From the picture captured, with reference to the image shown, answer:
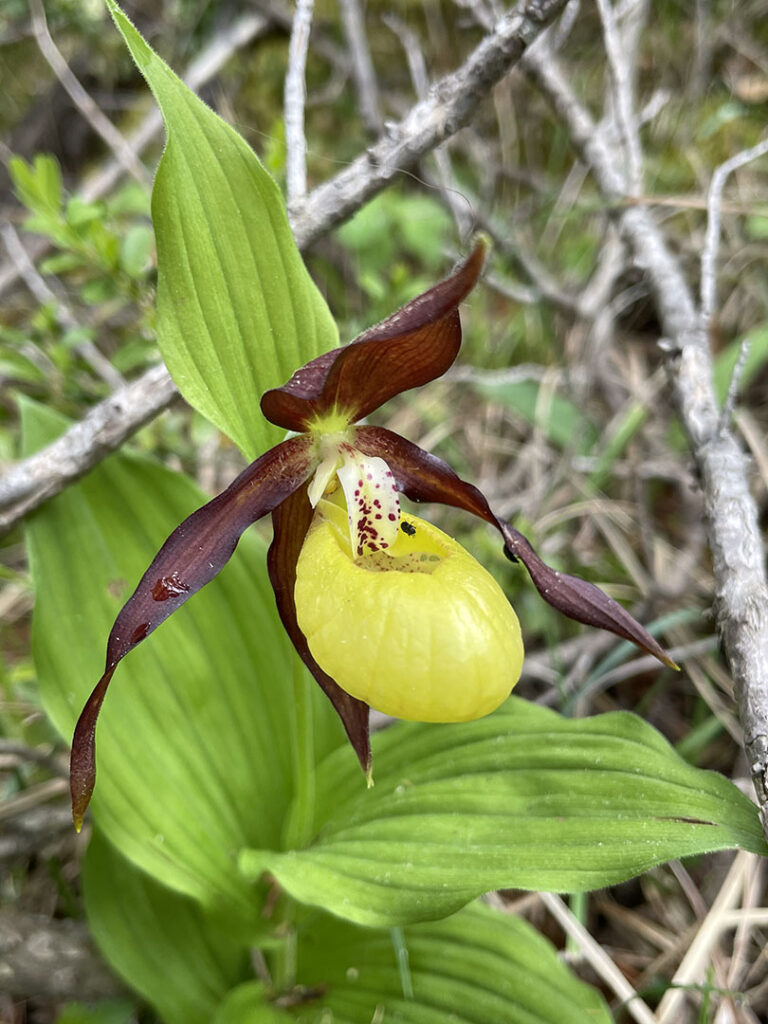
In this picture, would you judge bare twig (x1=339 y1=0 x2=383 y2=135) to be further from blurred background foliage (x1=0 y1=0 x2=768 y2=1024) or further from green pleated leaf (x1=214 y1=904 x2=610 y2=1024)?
green pleated leaf (x1=214 y1=904 x2=610 y2=1024)

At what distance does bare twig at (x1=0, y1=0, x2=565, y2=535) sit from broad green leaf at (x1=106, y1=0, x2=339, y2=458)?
0.22 meters

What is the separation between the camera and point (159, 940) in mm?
1240

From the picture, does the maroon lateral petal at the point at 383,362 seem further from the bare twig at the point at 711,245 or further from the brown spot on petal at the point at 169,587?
the bare twig at the point at 711,245

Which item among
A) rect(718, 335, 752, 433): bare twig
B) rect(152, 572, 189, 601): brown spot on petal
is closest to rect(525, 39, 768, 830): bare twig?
rect(718, 335, 752, 433): bare twig

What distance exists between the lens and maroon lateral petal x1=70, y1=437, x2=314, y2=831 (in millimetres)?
860

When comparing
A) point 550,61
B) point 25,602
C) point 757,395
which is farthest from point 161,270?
point 757,395

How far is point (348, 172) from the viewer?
1.21 metres

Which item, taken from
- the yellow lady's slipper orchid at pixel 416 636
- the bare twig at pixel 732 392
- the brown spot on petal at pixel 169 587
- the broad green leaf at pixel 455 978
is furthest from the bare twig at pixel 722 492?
the brown spot on petal at pixel 169 587

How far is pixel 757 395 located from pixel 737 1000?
5.59 ft

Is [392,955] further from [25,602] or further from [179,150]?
[25,602]

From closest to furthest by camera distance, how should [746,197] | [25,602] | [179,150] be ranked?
1. [179,150]
2. [25,602]
3. [746,197]

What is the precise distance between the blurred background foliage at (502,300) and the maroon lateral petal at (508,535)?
149 millimetres

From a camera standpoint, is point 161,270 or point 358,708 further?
point 358,708

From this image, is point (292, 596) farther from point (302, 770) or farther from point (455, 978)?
point (455, 978)
